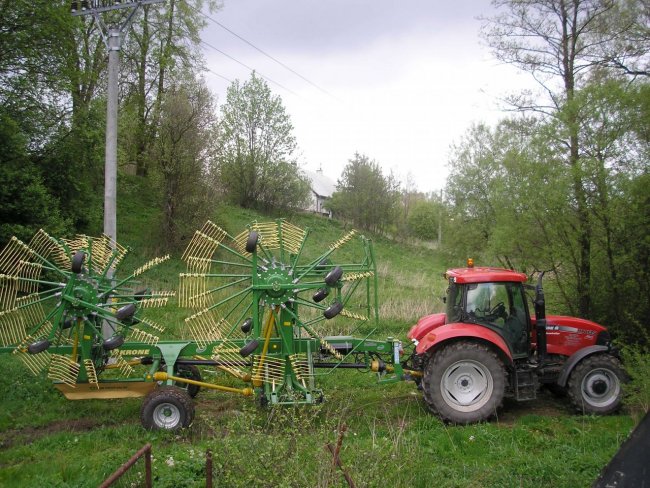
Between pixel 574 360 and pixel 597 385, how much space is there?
0.46 m

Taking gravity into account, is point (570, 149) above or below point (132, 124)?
below

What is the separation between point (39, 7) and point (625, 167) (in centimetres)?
1377

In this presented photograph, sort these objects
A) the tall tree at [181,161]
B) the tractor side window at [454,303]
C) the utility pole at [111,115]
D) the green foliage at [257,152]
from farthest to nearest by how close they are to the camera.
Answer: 1. the green foliage at [257,152]
2. the tall tree at [181,161]
3. the utility pole at [111,115]
4. the tractor side window at [454,303]

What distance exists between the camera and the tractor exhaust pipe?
707 centimetres

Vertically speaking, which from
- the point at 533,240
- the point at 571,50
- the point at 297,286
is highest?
the point at 571,50

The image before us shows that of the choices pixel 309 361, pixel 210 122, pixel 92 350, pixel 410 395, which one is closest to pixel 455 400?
pixel 410 395

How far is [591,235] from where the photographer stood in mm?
9148

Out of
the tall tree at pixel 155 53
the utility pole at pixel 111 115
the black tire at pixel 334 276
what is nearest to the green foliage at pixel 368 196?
the tall tree at pixel 155 53

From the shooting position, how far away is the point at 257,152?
2847 cm

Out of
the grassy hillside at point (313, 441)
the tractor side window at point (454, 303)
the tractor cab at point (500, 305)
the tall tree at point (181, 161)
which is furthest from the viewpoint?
the tall tree at point (181, 161)

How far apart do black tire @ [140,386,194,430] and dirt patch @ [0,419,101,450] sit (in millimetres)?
914

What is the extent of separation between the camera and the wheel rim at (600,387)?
701 cm

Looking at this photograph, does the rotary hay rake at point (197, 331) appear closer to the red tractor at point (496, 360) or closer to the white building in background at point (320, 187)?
the red tractor at point (496, 360)

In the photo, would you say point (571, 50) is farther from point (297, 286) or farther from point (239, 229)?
point (239, 229)
